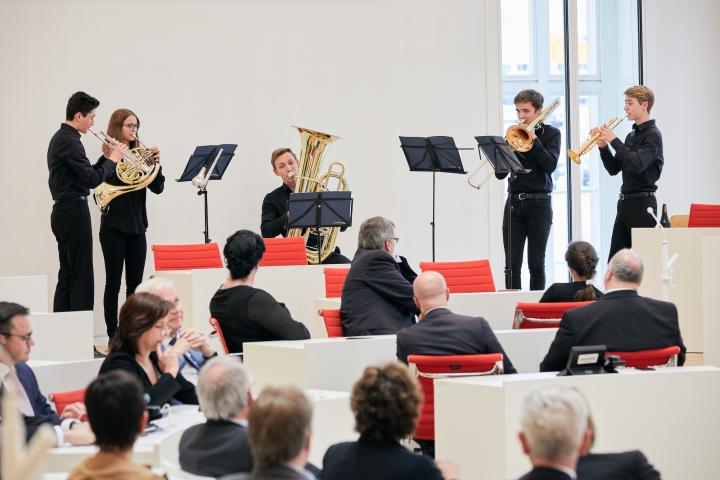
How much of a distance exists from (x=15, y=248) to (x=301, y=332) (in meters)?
4.22

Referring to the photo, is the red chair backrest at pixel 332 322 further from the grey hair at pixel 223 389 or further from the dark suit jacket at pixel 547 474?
the dark suit jacket at pixel 547 474

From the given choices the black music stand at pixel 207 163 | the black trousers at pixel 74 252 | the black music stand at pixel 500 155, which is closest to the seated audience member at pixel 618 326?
the black music stand at pixel 500 155

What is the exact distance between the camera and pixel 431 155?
7785 mm

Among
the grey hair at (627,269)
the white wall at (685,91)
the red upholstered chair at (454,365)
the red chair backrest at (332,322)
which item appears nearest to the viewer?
the red upholstered chair at (454,365)

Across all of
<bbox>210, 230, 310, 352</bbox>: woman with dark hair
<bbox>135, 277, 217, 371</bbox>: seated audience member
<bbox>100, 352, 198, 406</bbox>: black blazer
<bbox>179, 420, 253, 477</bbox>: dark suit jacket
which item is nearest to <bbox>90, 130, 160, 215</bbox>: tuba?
<bbox>210, 230, 310, 352</bbox>: woman with dark hair

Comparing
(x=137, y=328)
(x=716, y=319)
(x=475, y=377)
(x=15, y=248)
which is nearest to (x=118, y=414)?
(x=137, y=328)

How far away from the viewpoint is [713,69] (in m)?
10.8

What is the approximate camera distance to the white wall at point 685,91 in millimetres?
10672

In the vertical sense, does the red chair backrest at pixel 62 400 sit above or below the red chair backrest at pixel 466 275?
below

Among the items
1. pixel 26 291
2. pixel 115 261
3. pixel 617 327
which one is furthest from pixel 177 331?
pixel 115 261

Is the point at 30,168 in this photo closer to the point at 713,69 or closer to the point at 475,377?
the point at 475,377

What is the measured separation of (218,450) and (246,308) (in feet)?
7.24

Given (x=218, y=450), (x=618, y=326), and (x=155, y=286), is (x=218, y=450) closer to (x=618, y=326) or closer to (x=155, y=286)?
→ (x=155, y=286)

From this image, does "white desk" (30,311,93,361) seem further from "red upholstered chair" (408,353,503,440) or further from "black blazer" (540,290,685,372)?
"black blazer" (540,290,685,372)
